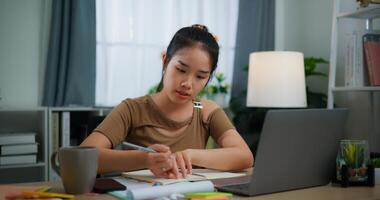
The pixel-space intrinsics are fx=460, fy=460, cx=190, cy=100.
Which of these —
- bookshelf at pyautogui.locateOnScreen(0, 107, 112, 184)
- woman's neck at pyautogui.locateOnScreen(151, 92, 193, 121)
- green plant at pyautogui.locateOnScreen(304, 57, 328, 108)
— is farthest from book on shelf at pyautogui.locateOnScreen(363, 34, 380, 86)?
bookshelf at pyautogui.locateOnScreen(0, 107, 112, 184)

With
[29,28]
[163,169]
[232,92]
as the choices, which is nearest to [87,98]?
[29,28]

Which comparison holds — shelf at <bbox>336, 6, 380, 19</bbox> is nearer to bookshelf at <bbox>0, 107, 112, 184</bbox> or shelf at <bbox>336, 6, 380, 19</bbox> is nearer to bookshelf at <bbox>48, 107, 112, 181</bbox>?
bookshelf at <bbox>0, 107, 112, 184</bbox>

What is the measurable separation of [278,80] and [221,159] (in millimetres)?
1473

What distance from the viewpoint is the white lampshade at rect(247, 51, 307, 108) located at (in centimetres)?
263

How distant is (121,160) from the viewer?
1.14 meters

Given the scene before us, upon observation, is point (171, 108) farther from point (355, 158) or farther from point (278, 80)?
point (278, 80)

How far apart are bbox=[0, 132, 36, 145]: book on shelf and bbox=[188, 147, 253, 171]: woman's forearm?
1.82 meters

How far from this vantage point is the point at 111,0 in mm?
3178

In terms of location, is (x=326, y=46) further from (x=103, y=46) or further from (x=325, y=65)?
(x=103, y=46)

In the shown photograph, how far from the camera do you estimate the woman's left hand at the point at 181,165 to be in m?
1.04

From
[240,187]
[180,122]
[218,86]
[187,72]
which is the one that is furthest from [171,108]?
[218,86]

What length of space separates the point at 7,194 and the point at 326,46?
285 cm

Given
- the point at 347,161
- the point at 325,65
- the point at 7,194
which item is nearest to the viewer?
the point at 7,194

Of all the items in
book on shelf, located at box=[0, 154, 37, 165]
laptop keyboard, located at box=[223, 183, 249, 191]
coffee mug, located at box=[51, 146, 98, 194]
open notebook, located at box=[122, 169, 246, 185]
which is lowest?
book on shelf, located at box=[0, 154, 37, 165]
